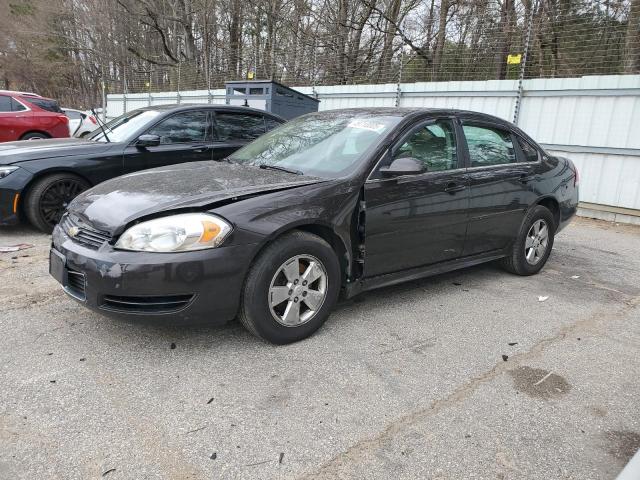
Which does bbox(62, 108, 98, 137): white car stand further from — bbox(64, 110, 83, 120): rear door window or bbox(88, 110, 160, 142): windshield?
bbox(88, 110, 160, 142): windshield

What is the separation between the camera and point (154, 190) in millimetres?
3268

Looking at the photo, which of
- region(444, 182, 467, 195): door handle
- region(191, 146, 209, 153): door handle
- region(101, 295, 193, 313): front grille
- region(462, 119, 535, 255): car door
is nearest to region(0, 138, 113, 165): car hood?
region(191, 146, 209, 153): door handle

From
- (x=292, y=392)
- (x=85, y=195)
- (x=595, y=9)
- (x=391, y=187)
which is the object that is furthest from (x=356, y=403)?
(x=595, y=9)

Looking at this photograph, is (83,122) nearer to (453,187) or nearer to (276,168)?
(276,168)

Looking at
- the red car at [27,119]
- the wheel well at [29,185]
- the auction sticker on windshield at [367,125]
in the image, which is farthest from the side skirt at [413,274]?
the red car at [27,119]

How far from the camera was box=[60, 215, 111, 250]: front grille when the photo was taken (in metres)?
2.99

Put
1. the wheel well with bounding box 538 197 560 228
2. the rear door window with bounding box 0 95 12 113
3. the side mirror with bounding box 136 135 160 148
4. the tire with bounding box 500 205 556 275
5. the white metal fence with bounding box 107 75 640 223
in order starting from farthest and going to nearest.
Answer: the rear door window with bounding box 0 95 12 113 → the white metal fence with bounding box 107 75 640 223 → the side mirror with bounding box 136 135 160 148 → the wheel well with bounding box 538 197 560 228 → the tire with bounding box 500 205 556 275

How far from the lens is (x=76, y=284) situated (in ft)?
9.91

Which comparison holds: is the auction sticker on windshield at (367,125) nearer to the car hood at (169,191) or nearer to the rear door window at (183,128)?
the car hood at (169,191)

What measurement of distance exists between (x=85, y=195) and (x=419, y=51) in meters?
12.0

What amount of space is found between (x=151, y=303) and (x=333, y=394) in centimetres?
114

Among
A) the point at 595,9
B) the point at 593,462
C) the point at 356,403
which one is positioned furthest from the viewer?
the point at 595,9

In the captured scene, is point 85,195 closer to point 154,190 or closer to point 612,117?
point 154,190

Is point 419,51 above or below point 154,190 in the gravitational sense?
above
